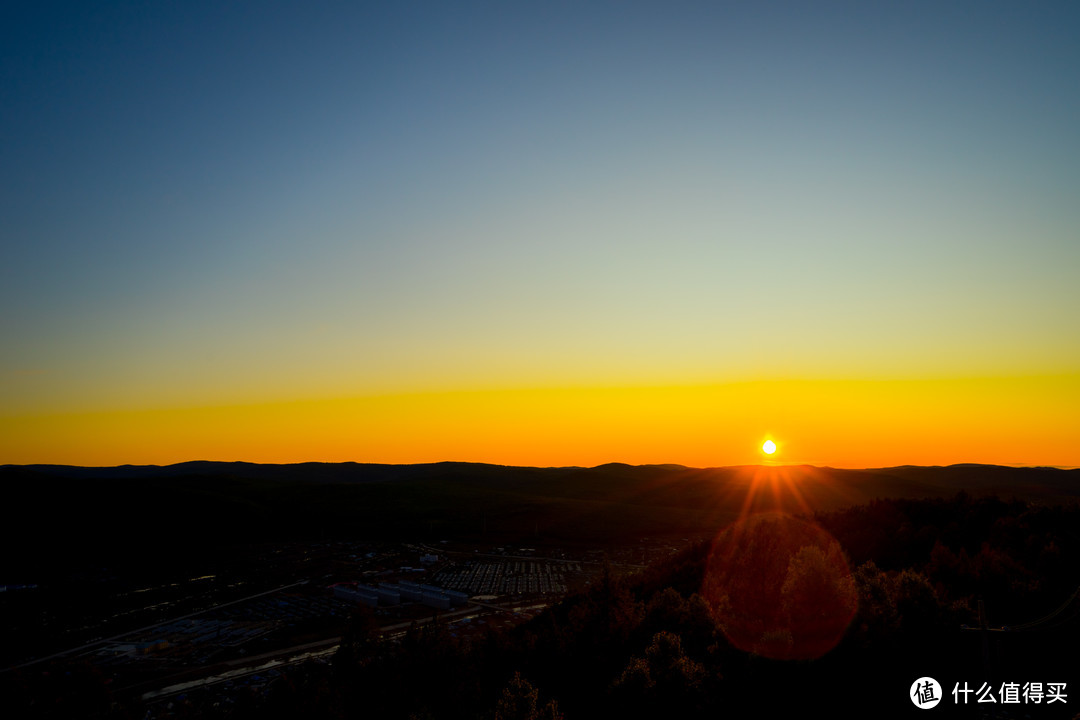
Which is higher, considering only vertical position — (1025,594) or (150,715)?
(1025,594)

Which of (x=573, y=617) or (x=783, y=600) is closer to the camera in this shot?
(x=783, y=600)

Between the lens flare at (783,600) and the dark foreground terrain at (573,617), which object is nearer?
the dark foreground terrain at (573,617)

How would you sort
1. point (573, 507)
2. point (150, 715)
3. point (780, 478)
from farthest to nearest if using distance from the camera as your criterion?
point (780, 478) → point (573, 507) → point (150, 715)

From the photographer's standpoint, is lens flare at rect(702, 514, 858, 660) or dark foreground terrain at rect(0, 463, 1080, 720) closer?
dark foreground terrain at rect(0, 463, 1080, 720)

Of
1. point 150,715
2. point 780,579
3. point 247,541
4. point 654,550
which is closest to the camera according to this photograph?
point 780,579

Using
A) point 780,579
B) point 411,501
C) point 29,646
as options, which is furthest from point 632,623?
point 411,501

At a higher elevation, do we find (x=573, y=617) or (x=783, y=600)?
(x=783, y=600)

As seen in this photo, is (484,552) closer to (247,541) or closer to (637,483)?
(247,541)

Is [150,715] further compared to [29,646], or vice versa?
[29,646]
